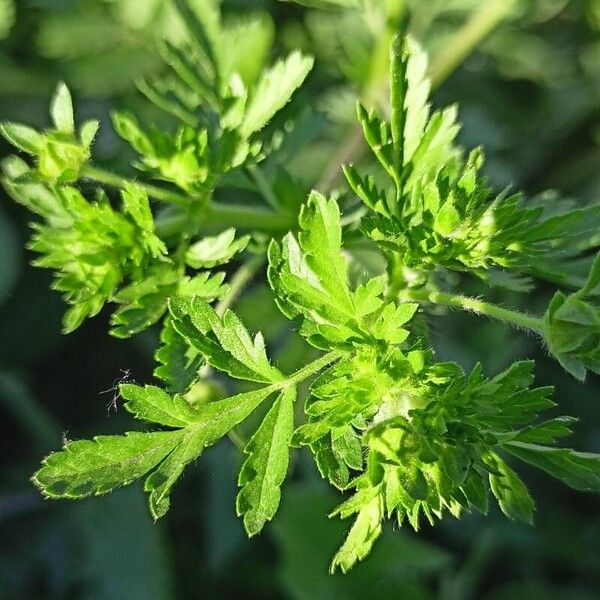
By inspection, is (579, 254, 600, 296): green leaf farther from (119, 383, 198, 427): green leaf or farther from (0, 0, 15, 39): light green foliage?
(0, 0, 15, 39): light green foliage

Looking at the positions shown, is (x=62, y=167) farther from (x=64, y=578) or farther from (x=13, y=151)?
(x=64, y=578)

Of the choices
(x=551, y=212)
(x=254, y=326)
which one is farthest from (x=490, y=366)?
(x=551, y=212)

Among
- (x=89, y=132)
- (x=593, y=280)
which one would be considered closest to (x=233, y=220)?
(x=89, y=132)

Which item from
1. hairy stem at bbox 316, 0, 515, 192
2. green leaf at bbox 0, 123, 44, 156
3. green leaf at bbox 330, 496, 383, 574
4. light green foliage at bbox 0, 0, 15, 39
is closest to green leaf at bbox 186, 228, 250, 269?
green leaf at bbox 0, 123, 44, 156

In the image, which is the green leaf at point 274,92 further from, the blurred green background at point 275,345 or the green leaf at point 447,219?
the blurred green background at point 275,345

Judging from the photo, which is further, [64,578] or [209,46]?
[64,578]
